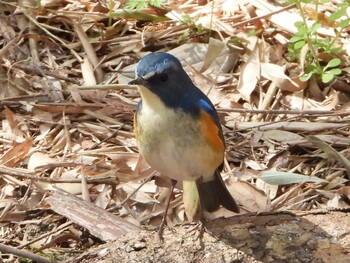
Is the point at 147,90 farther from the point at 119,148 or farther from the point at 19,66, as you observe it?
the point at 19,66

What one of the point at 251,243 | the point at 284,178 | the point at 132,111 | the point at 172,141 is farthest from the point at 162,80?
the point at 132,111

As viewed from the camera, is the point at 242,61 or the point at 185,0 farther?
the point at 185,0

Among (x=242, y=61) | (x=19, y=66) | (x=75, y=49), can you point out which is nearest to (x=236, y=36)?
(x=242, y=61)

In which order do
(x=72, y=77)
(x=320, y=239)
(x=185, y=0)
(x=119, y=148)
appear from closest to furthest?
(x=320, y=239)
(x=119, y=148)
(x=72, y=77)
(x=185, y=0)

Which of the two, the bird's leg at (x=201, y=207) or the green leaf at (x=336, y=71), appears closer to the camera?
the bird's leg at (x=201, y=207)

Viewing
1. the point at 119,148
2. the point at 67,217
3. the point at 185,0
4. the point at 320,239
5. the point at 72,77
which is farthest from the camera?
the point at 185,0

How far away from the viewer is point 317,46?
6.28m

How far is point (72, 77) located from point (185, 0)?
52.4 inches

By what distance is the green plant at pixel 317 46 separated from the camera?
19.5 ft

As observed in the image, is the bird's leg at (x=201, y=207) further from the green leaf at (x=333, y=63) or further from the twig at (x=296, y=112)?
the green leaf at (x=333, y=63)

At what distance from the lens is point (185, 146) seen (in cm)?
435

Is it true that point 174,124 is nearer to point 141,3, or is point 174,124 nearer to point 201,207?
point 201,207

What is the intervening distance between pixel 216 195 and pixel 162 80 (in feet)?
3.72

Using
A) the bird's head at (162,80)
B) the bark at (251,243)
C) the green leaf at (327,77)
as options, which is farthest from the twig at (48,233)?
the green leaf at (327,77)
